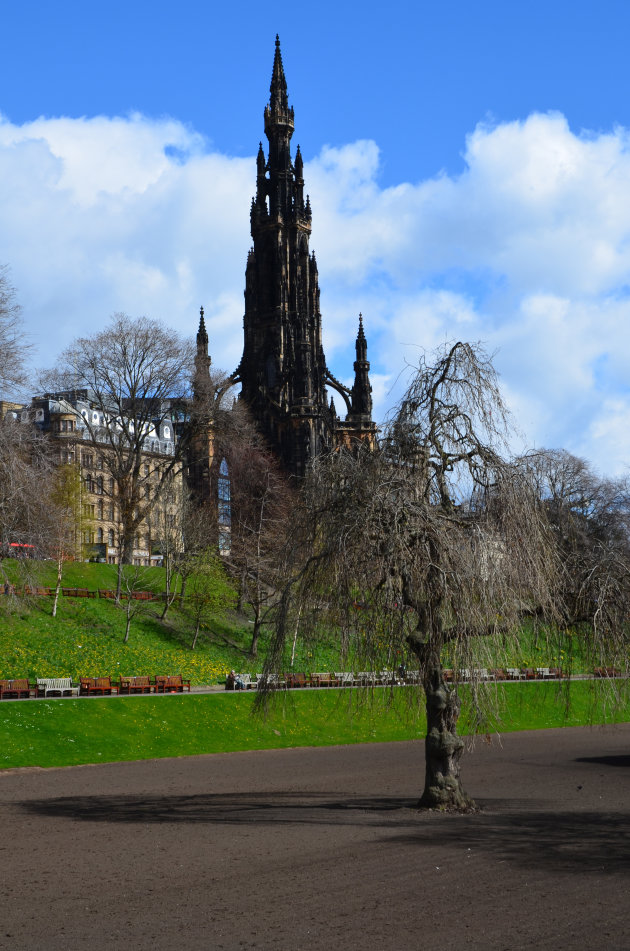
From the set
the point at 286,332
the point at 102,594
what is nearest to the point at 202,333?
the point at 286,332

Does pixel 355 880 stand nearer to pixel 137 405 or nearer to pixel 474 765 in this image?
pixel 474 765

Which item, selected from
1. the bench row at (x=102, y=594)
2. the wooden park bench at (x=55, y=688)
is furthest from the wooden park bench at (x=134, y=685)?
the bench row at (x=102, y=594)

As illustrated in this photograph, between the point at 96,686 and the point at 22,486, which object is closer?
the point at 22,486

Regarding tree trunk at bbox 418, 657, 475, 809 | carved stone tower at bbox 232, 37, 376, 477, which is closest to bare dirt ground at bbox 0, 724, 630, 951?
tree trunk at bbox 418, 657, 475, 809

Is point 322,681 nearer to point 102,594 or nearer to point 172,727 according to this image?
point 172,727

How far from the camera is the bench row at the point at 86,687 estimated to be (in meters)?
38.4

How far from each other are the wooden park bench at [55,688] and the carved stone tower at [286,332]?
47.0 metres

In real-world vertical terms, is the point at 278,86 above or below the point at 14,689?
above

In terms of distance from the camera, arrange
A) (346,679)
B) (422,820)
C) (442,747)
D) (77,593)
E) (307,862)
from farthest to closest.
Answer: (77,593)
(346,679)
(442,747)
(422,820)
(307,862)

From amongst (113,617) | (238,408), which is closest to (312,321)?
(238,408)

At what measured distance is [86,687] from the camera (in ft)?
135

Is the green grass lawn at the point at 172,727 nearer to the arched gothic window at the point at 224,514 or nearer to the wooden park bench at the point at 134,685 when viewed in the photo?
the wooden park bench at the point at 134,685

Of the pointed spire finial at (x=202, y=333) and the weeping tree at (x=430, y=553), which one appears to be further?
the pointed spire finial at (x=202, y=333)

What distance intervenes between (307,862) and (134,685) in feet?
91.7
